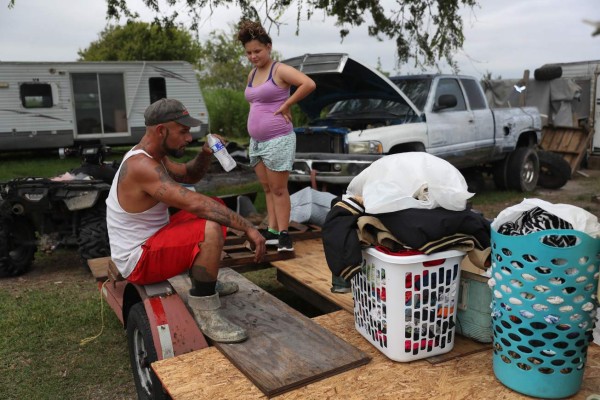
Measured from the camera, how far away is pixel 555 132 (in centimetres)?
1266

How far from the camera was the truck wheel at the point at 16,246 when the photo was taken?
17.8ft

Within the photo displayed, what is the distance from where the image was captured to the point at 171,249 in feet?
9.67

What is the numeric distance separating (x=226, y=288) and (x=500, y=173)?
7476 mm

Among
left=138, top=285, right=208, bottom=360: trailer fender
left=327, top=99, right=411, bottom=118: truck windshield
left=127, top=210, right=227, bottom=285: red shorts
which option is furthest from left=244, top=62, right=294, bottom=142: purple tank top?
left=327, top=99, right=411, bottom=118: truck windshield

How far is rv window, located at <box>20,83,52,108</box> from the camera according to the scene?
1470 cm

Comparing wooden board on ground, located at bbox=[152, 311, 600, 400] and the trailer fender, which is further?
the trailer fender

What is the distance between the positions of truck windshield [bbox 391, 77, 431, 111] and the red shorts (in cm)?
528

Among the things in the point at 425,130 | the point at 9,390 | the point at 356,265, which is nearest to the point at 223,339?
the point at 356,265

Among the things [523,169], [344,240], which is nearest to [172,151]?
[344,240]

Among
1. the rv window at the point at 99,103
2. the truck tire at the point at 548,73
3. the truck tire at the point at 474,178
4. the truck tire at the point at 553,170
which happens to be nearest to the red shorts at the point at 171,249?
A: the truck tire at the point at 474,178

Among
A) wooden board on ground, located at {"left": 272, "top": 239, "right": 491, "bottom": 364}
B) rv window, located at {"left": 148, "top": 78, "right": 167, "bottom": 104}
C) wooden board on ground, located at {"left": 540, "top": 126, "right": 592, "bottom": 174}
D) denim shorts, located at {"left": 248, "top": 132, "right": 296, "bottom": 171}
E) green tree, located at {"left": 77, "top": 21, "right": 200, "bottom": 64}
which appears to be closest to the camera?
wooden board on ground, located at {"left": 272, "top": 239, "right": 491, "bottom": 364}

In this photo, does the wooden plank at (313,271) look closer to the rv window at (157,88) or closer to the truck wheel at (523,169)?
the truck wheel at (523,169)

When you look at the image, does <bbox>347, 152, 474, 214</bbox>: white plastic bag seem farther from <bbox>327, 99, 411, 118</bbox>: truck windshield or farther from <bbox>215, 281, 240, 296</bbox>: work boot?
<bbox>327, 99, 411, 118</bbox>: truck windshield

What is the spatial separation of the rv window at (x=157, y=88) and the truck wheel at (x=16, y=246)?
11.3 m
